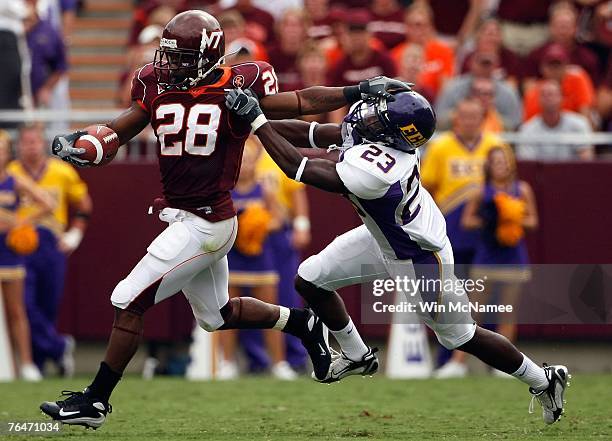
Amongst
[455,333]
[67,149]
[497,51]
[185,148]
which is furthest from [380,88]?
[497,51]

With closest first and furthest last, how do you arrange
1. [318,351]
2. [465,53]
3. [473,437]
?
1. [473,437]
2. [318,351]
3. [465,53]

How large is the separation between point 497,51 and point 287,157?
5935 millimetres

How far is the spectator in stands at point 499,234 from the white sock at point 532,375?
3128mm

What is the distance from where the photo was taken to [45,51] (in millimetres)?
11852

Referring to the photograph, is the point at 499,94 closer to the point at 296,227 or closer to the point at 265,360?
the point at 296,227

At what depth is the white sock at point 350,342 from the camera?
7367mm

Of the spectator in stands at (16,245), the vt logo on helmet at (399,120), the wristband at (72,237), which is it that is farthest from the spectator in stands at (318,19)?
the vt logo on helmet at (399,120)

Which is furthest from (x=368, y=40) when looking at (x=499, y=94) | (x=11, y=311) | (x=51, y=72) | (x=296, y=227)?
(x=11, y=311)

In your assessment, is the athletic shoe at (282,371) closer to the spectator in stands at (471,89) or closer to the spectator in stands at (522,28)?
the spectator in stands at (471,89)

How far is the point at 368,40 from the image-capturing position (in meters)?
11.6

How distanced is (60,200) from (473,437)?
16.8ft

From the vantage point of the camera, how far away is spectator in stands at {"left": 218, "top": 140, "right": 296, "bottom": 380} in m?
10.4

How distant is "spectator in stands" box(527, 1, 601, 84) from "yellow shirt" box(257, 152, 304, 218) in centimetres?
305

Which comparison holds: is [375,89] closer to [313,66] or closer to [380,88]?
[380,88]
